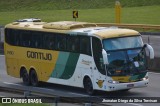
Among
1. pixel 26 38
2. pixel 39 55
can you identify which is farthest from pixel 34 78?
pixel 26 38

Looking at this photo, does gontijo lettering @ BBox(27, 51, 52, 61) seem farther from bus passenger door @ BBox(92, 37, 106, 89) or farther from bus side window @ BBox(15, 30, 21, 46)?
bus passenger door @ BBox(92, 37, 106, 89)

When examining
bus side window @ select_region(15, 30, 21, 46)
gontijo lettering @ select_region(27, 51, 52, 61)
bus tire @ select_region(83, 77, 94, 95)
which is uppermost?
bus side window @ select_region(15, 30, 21, 46)

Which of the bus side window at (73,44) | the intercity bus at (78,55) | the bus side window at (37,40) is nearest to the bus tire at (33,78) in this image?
the intercity bus at (78,55)

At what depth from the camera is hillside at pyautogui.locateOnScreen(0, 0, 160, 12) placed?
251 feet

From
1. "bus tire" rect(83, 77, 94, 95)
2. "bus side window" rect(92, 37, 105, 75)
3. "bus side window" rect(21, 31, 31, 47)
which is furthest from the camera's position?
"bus side window" rect(21, 31, 31, 47)

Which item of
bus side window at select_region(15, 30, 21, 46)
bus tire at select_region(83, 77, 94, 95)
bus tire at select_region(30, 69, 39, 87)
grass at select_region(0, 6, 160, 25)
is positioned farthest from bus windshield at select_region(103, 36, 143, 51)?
grass at select_region(0, 6, 160, 25)

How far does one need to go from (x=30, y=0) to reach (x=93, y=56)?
64267 mm

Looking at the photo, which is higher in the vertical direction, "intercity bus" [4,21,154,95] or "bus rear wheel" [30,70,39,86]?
"intercity bus" [4,21,154,95]

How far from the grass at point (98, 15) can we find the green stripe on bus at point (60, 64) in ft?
116

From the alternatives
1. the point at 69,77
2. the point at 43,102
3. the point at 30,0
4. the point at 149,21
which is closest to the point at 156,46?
the point at 69,77

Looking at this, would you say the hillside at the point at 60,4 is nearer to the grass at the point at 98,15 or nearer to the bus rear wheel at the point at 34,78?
the grass at the point at 98,15

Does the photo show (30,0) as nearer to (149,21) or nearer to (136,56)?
(149,21)

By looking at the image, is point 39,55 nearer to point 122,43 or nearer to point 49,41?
point 49,41

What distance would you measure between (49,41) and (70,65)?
72.3 inches
